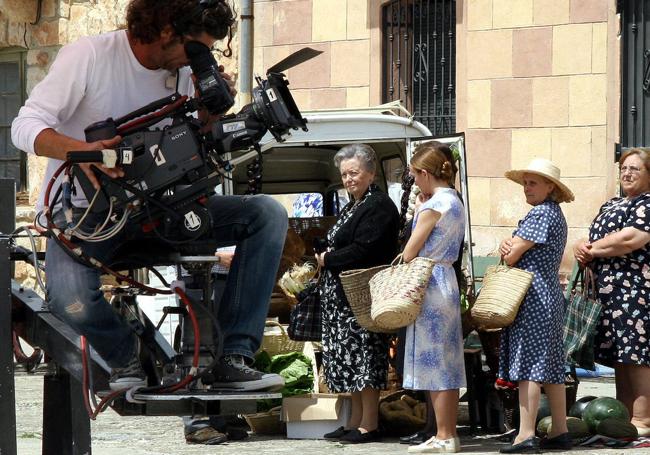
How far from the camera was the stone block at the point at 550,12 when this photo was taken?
13.2 meters

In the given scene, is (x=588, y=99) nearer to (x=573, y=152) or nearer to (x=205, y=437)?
(x=573, y=152)

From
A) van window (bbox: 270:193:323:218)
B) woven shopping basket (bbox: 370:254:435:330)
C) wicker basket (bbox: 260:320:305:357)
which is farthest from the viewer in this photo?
van window (bbox: 270:193:323:218)

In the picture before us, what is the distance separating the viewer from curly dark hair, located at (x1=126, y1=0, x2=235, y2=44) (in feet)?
15.2

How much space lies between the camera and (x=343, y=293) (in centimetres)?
875

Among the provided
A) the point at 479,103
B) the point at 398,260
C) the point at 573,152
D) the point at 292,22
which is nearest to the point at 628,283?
the point at 398,260

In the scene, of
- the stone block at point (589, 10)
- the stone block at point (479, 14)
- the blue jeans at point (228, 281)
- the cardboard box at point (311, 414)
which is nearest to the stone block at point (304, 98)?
the stone block at point (479, 14)

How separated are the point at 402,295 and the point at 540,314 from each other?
2.69 ft

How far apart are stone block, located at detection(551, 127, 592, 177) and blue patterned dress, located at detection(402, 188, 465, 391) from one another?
17.1 ft

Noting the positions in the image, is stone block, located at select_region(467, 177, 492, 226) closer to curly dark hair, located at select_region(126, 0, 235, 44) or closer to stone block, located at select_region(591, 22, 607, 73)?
stone block, located at select_region(591, 22, 607, 73)

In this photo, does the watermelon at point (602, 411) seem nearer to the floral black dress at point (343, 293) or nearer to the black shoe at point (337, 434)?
the floral black dress at point (343, 293)

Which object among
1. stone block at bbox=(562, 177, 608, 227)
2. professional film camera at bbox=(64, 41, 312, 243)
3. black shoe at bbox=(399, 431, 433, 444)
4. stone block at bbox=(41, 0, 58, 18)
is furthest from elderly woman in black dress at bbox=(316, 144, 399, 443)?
stone block at bbox=(41, 0, 58, 18)

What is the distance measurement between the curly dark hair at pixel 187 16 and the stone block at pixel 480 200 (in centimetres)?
905

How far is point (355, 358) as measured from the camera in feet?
28.6

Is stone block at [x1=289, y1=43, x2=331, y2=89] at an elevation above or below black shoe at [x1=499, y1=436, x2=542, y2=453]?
above
